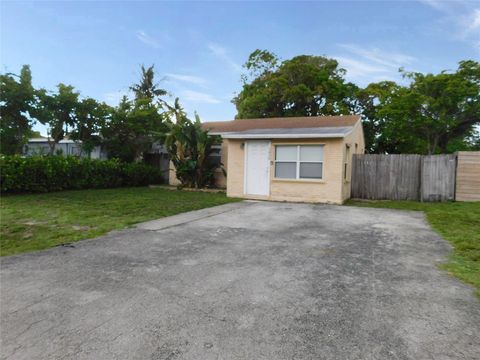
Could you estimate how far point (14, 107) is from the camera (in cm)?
1619

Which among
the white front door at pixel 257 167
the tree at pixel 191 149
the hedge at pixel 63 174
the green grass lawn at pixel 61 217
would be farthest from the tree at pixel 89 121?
the white front door at pixel 257 167

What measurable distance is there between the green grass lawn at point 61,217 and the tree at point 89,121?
27.4ft

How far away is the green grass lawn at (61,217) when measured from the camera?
5.43 metres

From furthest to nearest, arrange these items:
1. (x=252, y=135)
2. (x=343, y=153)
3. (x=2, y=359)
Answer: (x=252, y=135) → (x=343, y=153) → (x=2, y=359)

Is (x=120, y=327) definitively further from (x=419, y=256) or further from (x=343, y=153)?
(x=343, y=153)

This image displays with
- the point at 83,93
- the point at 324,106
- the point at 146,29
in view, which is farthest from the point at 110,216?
the point at 324,106

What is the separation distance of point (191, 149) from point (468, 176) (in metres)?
11.9

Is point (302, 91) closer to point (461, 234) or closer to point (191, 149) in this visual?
point (191, 149)

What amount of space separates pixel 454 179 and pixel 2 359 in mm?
13995

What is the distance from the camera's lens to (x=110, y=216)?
7.71m

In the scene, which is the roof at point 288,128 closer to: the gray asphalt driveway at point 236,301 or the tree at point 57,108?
the gray asphalt driveway at point 236,301

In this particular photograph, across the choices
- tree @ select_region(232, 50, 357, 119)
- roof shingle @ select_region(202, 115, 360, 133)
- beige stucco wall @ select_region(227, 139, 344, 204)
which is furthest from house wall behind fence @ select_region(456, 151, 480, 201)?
tree @ select_region(232, 50, 357, 119)

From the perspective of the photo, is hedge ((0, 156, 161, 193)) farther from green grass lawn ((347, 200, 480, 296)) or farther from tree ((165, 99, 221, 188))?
green grass lawn ((347, 200, 480, 296))

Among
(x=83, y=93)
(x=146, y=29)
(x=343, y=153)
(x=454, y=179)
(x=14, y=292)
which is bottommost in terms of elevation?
(x=14, y=292)
